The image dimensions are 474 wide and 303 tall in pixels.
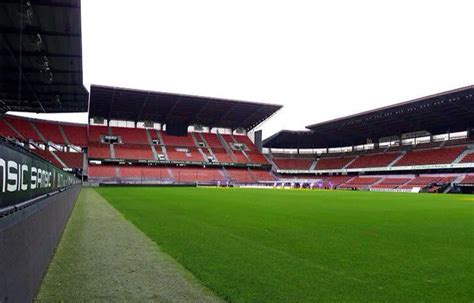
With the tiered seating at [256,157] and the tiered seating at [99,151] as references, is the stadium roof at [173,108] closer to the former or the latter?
the tiered seating at [256,157]

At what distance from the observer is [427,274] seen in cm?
614

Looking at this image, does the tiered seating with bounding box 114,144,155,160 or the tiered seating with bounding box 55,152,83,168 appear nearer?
the tiered seating with bounding box 55,152,83,168

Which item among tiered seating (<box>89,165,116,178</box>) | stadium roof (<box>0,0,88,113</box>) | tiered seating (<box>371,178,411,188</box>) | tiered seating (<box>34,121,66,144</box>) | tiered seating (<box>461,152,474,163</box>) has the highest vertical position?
tiered seating (<box>34,121,66,144</box>)

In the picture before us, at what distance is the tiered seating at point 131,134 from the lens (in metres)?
74.7

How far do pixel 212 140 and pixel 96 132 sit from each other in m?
24.7

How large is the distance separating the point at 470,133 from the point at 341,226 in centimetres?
5991

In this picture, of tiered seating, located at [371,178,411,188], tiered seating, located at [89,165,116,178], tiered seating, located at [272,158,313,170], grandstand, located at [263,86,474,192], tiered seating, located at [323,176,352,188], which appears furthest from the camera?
tiered seating, located at [272,158,313,170]

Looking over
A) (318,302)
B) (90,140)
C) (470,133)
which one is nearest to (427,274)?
(318,302)

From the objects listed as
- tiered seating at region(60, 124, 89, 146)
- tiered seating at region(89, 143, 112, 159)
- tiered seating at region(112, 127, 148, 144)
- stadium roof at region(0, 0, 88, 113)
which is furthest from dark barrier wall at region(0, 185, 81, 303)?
tiered seating at region(112, 127, 148, 144)

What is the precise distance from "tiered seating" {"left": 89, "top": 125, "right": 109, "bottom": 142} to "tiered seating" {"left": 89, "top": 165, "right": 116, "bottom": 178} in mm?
8128

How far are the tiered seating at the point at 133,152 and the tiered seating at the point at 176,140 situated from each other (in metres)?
5.10

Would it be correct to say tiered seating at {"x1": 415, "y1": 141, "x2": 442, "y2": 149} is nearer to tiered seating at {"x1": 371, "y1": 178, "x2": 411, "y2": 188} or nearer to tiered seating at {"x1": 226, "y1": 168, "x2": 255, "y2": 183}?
tiered seating at {"x1": 371, "y1": 178, "x2": 411, "y2": 188}

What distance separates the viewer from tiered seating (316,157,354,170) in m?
81.2

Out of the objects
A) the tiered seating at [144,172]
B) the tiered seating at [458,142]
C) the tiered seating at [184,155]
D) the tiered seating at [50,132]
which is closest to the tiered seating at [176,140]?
the tiered seating at [184,155]
